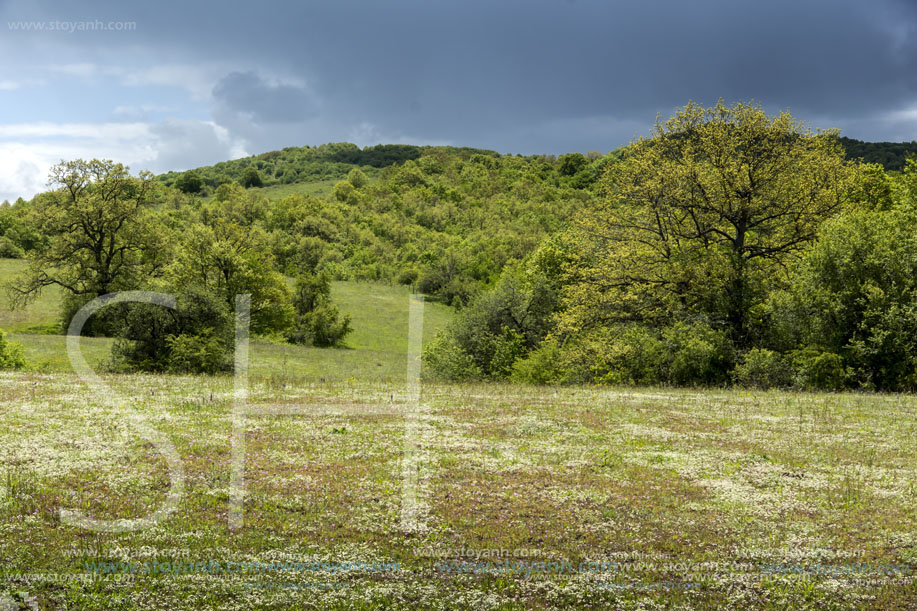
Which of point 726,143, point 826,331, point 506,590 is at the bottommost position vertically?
point 506,590

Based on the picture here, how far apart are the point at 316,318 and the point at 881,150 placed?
95.7 m

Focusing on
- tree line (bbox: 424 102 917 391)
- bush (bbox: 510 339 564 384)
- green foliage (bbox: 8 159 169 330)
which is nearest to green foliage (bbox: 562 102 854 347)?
tree line (bbox: 424 102 917 391)

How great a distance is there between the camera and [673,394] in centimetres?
2809

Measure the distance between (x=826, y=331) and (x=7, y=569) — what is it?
32.6m

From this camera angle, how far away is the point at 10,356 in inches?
1510

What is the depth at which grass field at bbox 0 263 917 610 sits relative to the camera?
8773 millimetres

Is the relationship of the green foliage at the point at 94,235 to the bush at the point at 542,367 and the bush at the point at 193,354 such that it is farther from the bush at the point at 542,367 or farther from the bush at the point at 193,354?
the bush at the point at 542,367

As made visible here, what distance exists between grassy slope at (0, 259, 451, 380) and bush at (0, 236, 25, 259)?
5.82m

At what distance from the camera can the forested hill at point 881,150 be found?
93662 millimetres

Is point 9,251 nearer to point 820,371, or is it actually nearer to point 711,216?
point 711,216

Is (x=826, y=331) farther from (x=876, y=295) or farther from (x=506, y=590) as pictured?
(x=506, y=590)

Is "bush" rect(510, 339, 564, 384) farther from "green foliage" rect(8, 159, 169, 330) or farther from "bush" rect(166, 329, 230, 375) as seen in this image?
"green foliage" rect(8, 159, 169, 330)

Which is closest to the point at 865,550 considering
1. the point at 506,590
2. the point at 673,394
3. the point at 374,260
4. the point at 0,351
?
the point at 506,590

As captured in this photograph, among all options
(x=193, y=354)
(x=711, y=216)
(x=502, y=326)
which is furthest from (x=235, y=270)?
(x=711, y=216)
